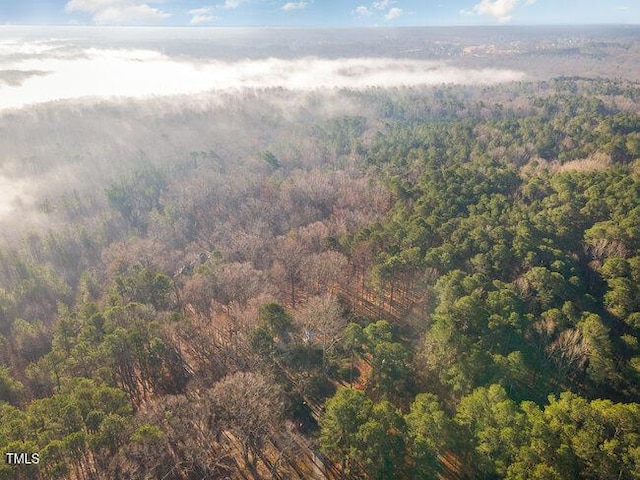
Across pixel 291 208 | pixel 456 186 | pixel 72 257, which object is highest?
pixel 456 186

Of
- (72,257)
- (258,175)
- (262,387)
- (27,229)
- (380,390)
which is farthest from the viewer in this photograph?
(258,175)

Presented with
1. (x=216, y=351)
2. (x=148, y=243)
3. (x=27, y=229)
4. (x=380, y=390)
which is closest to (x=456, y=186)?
(x=380, y=390)

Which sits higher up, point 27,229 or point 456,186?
point 456,186

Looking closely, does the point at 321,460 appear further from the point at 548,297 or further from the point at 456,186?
the point at 456,186
